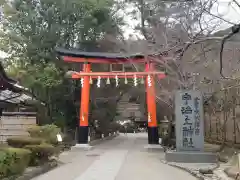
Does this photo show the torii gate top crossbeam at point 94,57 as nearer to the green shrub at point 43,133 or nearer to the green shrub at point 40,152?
the green shrub at point 43,133

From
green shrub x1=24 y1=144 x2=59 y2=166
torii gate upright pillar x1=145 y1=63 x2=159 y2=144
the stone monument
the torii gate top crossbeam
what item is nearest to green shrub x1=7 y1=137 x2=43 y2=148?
green shrub x1=24 y1=144 x2=59 y2=166

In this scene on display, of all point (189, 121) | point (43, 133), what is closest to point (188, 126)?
point (189, 121)

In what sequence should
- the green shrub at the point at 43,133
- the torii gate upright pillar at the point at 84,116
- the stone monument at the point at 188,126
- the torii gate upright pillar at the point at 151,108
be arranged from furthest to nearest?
the torii gate upright pillar at the point at 84,116 < the torii gate upright pillar at the point at 151,108 < the stone monument at the point at 188,126 < the green shrub at the point at 43,133

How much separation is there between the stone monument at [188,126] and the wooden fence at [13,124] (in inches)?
279

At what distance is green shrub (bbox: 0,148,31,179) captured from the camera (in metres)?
9.77

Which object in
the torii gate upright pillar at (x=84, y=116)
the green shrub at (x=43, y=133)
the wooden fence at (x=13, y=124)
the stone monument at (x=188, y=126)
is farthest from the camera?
the torii gate upright pillar at (x=84, y=116)

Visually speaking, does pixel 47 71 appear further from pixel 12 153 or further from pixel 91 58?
pixel 12 153

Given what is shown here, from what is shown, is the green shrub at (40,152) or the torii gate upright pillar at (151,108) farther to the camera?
the torii gate upright pillar at (151,108)

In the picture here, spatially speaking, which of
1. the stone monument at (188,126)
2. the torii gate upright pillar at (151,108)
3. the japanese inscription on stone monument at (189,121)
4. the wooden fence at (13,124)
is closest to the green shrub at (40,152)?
the wooden fence at (13,124)

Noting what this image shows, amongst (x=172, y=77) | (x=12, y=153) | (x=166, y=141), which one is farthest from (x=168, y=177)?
(x=166, y=141)

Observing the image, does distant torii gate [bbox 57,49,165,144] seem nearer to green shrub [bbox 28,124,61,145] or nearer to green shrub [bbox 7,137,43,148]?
green shrub [bbox 28,124,61,145]

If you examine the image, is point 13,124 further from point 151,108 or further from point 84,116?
point 151,108

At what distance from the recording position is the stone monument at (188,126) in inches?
646

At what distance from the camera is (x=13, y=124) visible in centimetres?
1747
